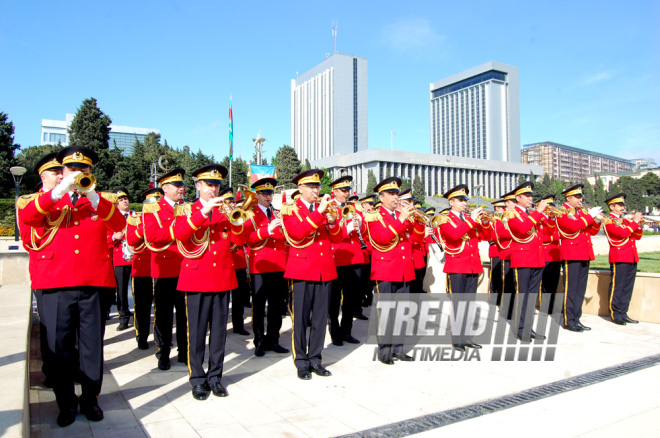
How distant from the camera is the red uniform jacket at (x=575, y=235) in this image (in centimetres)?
802

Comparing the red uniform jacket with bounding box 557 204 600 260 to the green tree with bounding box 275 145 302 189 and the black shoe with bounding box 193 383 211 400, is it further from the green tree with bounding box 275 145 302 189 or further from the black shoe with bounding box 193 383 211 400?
the green tree with bounding box 275 145 302 189

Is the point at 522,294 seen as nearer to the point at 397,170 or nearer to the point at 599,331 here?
the point at 599,331

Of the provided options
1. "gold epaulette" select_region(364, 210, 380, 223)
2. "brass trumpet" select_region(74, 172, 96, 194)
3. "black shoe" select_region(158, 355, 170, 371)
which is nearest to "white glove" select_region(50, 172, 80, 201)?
"brass trumpet" select_region(74, 172, 96, 194)

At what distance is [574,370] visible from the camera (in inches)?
223

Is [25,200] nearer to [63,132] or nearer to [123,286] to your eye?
[123,286]

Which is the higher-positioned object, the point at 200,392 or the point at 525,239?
the point at 525,239

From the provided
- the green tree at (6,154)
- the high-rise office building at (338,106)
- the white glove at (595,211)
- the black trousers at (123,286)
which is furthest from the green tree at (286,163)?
the high-rise office building at (338,106)

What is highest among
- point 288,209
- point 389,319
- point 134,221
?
point 288,209

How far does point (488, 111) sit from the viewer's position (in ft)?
563

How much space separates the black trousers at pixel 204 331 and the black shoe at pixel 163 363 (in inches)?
42.5

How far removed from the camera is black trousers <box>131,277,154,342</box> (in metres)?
6.75

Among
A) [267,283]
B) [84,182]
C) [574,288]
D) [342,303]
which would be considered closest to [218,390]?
[267,283]

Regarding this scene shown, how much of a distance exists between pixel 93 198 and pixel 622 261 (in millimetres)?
8710

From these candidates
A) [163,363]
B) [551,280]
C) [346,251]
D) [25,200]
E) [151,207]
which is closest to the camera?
[25,200]
